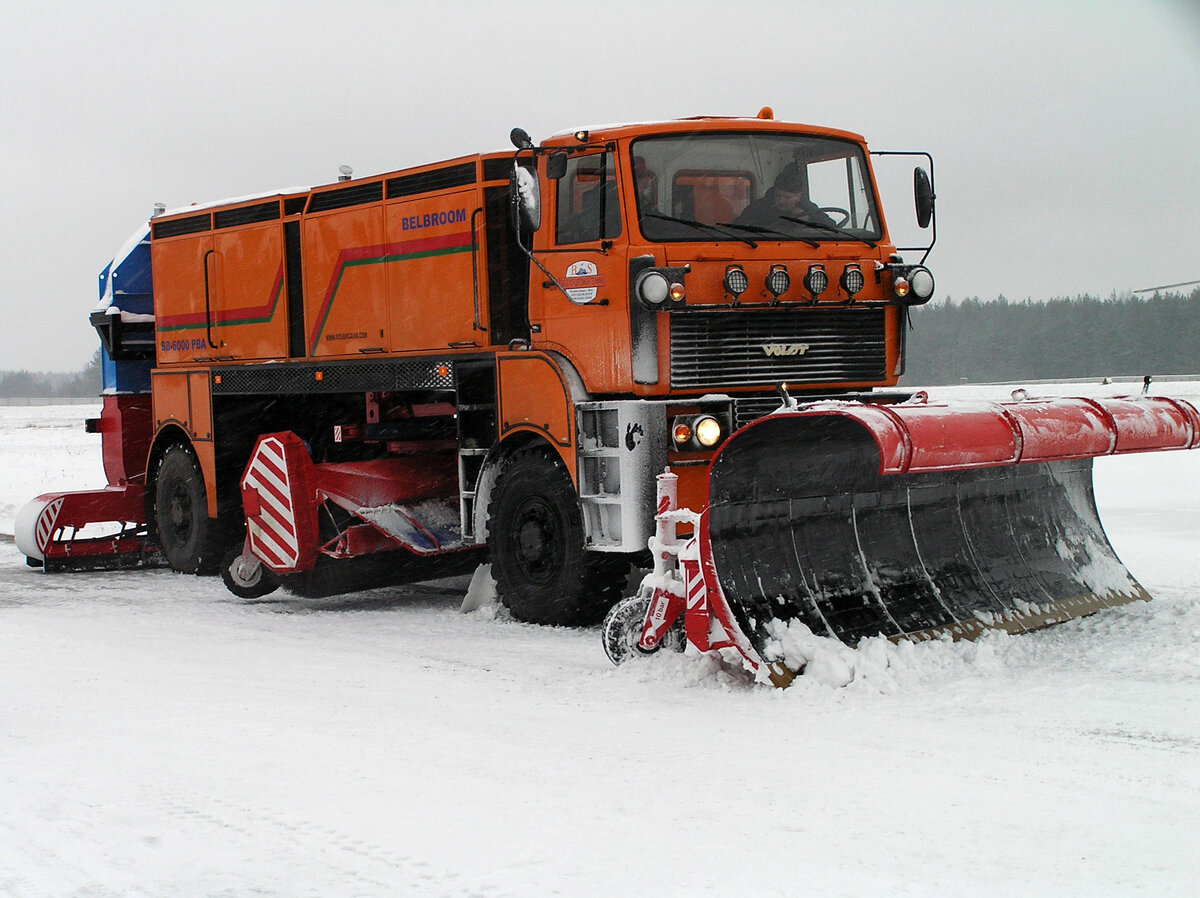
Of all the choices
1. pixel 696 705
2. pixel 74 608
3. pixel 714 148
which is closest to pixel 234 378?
Result: pixel 74 608

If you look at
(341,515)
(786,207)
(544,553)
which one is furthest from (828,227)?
(341,515)

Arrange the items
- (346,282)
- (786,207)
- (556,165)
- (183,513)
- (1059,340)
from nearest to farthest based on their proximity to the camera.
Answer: (556,165) < (786,207) < (346,282) < (183,513) < (1059,340)

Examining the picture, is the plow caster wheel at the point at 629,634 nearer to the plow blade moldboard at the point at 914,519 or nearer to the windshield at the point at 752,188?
the plow blade moldboard at the point at 914,519

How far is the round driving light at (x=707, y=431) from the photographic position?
7195mm

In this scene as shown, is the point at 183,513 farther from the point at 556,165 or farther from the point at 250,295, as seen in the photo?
the point at 556,165

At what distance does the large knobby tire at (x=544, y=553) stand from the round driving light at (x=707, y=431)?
2.97 feet

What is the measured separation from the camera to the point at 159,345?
37.7 feet

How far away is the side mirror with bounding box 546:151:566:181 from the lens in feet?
23.9

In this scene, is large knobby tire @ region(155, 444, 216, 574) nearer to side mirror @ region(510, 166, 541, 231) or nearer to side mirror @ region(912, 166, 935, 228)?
side mirror @ region(510, 166, 541, 231)

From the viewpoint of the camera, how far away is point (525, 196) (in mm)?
7512

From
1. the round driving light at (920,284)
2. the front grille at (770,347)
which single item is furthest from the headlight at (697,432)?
the round driving light at (920,284)

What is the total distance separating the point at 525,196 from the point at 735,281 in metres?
1.39

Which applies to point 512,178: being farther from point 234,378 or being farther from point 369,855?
point 369,855

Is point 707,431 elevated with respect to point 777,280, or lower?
lower
